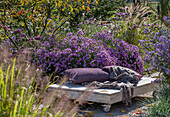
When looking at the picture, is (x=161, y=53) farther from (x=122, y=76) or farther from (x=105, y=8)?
(x=105, y=8)

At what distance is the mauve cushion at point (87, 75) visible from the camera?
16.2 ft

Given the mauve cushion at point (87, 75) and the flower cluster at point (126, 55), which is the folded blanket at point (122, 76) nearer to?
the mauve cushion at point (87, 75)

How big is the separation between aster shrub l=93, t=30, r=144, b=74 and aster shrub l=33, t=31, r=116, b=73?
45 cm

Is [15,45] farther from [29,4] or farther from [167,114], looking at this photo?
[167,114]

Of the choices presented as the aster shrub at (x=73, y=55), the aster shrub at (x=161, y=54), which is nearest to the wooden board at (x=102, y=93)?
the aster shrub at (x=161, y=54)

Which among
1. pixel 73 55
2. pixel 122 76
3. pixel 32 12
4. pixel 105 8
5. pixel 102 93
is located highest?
pixel 105 8

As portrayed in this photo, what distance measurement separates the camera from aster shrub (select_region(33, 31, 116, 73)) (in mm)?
5695

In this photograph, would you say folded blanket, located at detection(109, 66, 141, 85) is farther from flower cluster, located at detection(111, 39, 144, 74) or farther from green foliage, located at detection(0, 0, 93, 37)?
green foliage, located at detection(0, 0, 93, 37)

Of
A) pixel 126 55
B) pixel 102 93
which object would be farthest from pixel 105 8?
pixel 102 93

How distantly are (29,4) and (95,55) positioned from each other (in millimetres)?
2027

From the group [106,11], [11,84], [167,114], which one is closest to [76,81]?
[167,114]

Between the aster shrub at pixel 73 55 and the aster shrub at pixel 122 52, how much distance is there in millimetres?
448

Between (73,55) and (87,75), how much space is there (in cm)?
87

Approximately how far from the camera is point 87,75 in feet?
16.3
